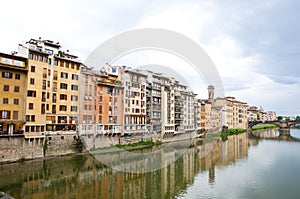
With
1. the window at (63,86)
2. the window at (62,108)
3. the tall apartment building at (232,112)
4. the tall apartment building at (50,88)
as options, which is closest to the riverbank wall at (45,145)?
the tall apartment building at (50,88)

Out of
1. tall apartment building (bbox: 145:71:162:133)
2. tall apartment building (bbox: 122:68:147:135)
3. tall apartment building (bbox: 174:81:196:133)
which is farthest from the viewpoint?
tall apartment building (bbox: 174:81:196:133)

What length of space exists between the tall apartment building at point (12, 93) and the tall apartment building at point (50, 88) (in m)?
0.61

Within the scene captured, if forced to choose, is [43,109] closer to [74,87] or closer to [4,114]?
[4,114]

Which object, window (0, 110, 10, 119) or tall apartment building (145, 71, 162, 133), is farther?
tall apartment building (145, 71, 162, 133)

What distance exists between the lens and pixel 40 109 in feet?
85.5

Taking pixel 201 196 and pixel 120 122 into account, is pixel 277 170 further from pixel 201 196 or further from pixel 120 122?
pixel 120 122

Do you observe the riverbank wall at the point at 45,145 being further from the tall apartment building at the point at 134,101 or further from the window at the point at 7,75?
the window at the point at 7,75

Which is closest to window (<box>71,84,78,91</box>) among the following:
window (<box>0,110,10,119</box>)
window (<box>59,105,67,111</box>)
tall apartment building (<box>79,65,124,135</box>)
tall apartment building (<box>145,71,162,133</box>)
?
tall apartment building (<box>79,65,124,135</box>)

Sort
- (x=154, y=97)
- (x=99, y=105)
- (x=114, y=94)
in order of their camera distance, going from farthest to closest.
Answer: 1. (x=154, y=97)
2. (x=114, y=94)
3. (x=99, y=105)

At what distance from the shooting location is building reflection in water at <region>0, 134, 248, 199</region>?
16781 millimetres

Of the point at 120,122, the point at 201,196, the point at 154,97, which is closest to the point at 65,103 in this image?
the point at 120,122

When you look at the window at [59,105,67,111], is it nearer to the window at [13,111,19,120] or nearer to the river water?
the window at [13,111,19,120]

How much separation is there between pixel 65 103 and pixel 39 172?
380 inches

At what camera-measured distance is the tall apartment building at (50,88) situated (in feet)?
83.3
